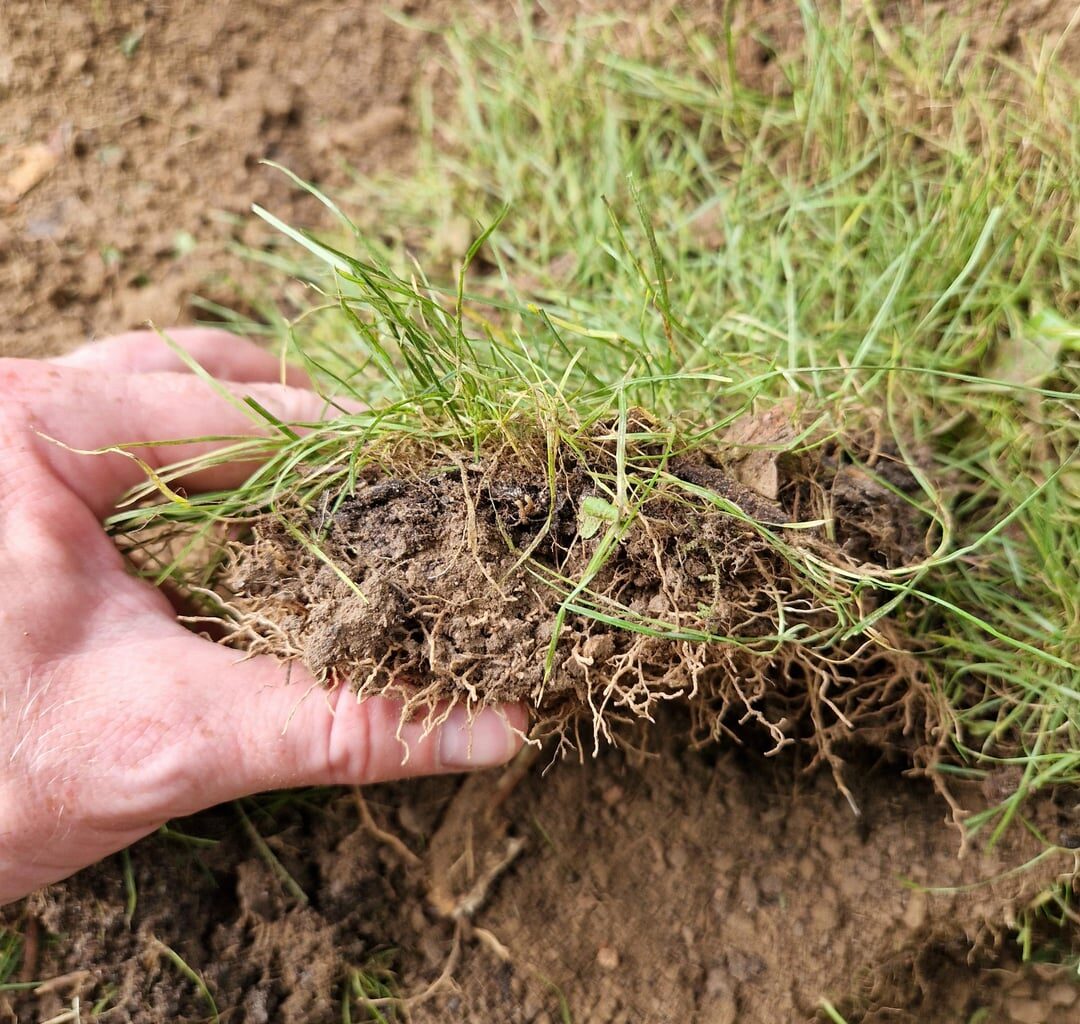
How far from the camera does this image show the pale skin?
126cm

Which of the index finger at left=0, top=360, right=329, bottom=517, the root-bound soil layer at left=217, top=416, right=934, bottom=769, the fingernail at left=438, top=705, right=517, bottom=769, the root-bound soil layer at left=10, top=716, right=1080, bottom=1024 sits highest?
the index finger at left=0, top=360, right=329, bottom=517

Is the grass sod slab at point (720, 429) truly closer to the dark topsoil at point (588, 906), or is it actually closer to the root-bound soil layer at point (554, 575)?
the root-bound soil layer at point (554, 575)

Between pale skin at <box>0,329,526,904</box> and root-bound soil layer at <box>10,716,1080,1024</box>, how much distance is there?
0.22 meters

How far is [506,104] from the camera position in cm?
218

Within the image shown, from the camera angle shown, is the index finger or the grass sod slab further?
the index finger

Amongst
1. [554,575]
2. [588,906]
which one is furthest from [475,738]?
[588,906]

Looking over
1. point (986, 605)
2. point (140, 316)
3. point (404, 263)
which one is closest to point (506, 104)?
point (404, 263)

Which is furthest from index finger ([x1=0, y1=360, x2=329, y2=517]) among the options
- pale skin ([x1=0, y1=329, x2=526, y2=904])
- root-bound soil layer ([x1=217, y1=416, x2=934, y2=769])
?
root-bound soil layer ([x1=217, y1=416, x2=934, y2=769])

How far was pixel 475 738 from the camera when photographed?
1.28 meters

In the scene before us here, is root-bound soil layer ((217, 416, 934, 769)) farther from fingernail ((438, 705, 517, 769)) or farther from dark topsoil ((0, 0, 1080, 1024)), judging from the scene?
dark topsoil ((0, 0, 1080, 1024))

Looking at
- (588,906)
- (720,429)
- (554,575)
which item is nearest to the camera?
(554,575)

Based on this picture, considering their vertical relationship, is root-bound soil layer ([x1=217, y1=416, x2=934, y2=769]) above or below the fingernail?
above

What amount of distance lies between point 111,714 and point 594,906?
0.81 metres

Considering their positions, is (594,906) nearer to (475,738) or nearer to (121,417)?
(475,738)
